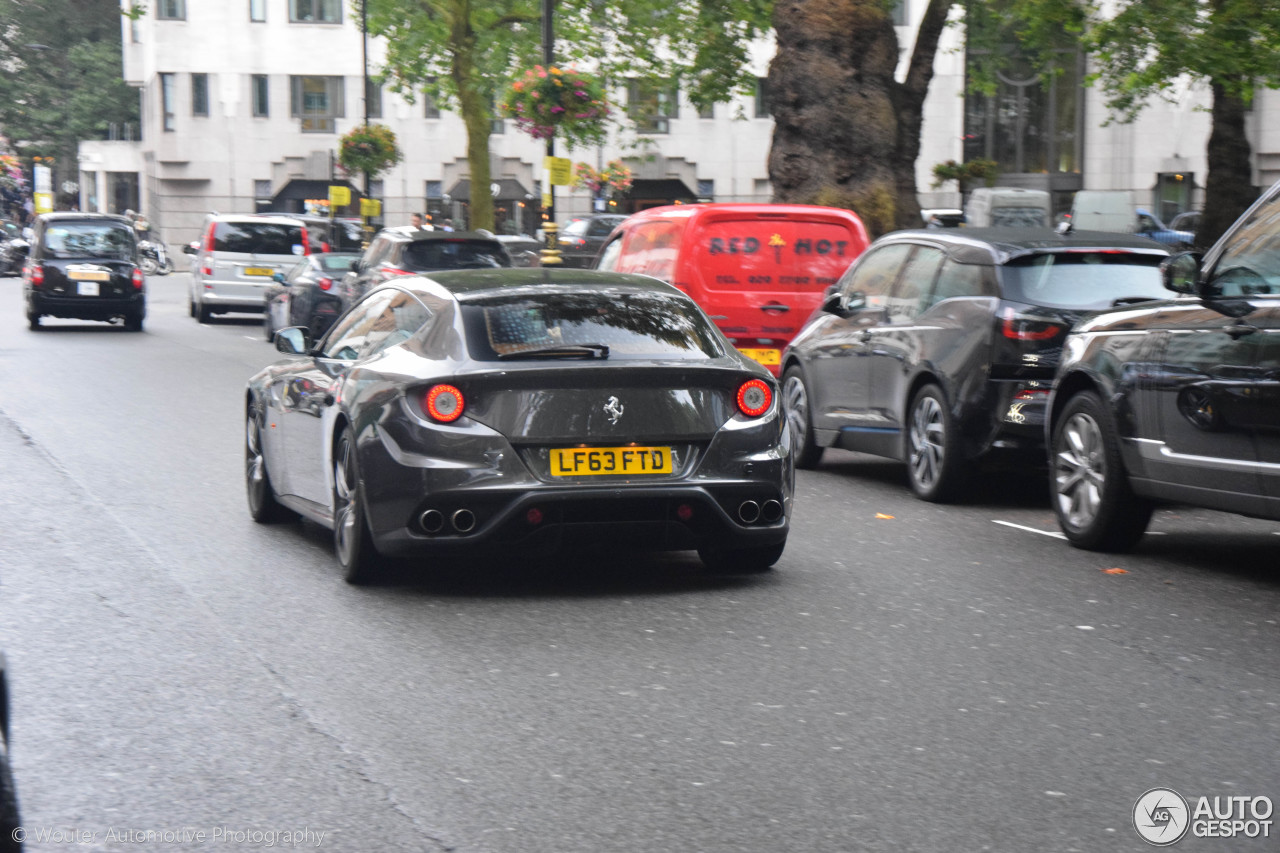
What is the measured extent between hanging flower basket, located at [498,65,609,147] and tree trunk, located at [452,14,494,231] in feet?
32.5

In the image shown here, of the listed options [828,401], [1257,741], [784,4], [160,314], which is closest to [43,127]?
[160,314]

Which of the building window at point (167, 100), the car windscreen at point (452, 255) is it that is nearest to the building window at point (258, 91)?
the building window at point (167, 100)

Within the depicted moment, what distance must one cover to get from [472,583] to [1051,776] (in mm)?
3538

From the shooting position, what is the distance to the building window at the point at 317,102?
72.1m

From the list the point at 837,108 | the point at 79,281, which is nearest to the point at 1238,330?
the point at 837,108

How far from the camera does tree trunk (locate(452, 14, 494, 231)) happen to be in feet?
132

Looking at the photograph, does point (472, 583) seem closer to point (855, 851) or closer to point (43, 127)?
point (855, 851)

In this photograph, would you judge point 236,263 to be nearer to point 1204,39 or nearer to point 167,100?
point 1204,39

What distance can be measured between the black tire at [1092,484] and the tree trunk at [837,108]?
42.1 feet

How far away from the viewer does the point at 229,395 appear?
17.7 meters

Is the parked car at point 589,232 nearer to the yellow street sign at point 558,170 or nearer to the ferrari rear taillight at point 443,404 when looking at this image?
the yellow street sign at point 558,170

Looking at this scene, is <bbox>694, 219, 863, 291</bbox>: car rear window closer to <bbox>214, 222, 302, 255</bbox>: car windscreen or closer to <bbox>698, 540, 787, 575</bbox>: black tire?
<bbox>698, 540, 787, 575</bbox>: black tire

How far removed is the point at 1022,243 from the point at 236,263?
23.5 m

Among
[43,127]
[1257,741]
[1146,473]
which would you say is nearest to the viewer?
[1257,741]
